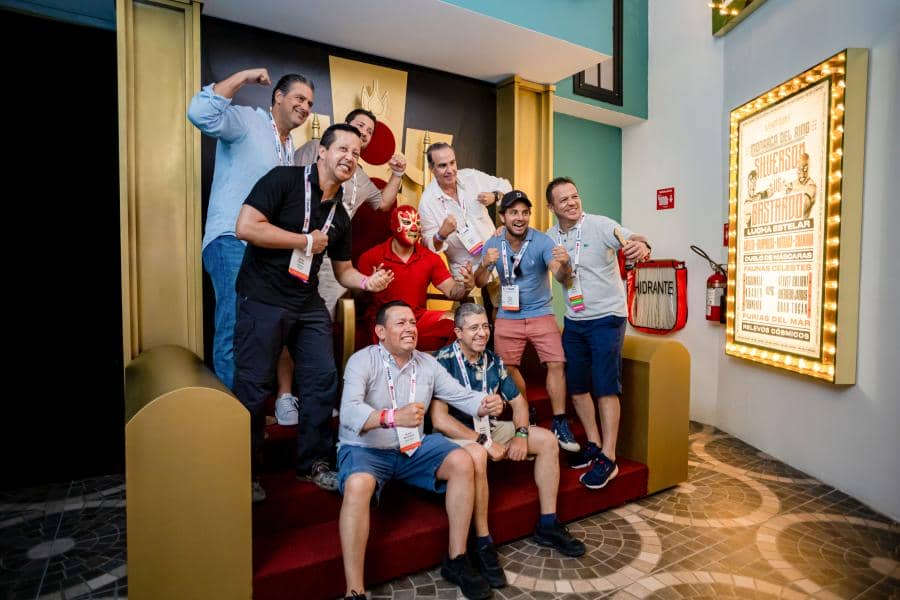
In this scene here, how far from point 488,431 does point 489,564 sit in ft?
2.02

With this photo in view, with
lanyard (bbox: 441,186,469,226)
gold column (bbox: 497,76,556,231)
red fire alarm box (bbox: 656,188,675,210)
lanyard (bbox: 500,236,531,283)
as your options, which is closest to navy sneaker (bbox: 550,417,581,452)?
lanyard (bbox: 500,236,531,283)

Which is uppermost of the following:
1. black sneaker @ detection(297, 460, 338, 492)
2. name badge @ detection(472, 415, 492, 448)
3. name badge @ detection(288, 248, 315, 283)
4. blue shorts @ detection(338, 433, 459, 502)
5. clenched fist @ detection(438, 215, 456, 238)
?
clenched fist @ detection(438, 215, 456, 238)

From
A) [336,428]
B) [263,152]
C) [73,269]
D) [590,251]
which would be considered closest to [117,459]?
[73,269]

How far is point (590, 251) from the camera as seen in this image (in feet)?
10.7

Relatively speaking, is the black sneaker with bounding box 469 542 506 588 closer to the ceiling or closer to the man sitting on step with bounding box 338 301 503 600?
the man sitting on step with bounding box 338 301 503 600

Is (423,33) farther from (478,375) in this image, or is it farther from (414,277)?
(478,375)

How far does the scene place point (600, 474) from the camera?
312 centimetres

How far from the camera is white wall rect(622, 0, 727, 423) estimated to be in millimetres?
5102

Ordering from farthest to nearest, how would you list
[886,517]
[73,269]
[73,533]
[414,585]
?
[73,269]
[886,517]
[73,533]
[414,585]

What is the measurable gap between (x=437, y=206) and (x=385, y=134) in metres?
0.81

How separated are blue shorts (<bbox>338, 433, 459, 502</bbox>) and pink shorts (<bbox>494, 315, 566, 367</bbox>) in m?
0.96

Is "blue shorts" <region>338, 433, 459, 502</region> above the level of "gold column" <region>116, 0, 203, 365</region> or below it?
below

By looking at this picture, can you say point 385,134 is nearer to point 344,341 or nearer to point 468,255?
point 468,255

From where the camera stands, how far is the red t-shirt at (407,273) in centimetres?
341
